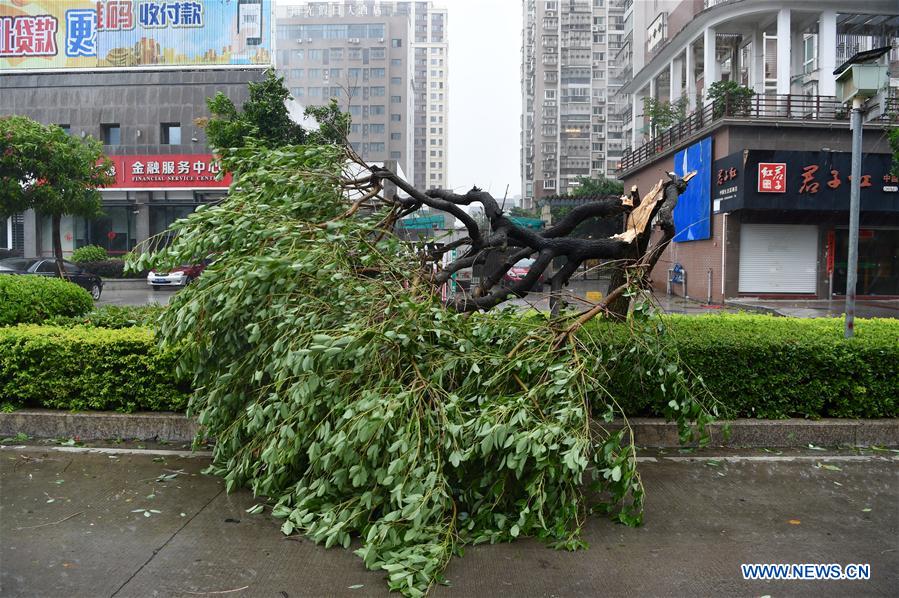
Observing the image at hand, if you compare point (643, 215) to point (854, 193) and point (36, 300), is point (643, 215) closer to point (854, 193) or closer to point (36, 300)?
point (854, 193)

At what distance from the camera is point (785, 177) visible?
24.7 meters

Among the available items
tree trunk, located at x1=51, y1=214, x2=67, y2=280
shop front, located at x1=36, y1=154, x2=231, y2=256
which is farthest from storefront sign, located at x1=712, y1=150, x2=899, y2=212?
shop front, located at x1=36, y1=154, x2=231, y2=256

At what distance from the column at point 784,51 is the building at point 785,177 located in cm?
4

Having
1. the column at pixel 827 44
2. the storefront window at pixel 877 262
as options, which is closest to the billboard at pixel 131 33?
the column at pixel 827 44

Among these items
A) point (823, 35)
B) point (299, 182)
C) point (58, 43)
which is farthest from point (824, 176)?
point (58, 43)

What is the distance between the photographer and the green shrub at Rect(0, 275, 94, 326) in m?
8.11

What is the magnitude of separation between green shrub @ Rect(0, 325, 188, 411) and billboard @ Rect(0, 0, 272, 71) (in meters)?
34.5

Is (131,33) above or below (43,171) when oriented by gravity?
above

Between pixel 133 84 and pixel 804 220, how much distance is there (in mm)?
33908

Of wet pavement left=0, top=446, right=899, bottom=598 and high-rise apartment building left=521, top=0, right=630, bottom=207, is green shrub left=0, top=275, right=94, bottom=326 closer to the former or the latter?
wet pavement left=0, top=446, right=899, bottom=598

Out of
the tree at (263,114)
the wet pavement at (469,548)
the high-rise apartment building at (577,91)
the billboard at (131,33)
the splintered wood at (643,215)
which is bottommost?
the wet pavement at (469,548)

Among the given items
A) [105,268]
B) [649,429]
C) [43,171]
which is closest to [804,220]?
[649,429]

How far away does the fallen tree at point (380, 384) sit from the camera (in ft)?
14.2

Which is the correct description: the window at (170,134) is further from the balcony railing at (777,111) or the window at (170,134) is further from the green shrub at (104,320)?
the green shrub at (104,320)
